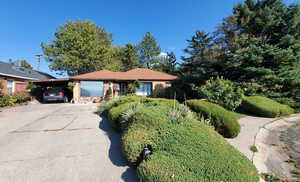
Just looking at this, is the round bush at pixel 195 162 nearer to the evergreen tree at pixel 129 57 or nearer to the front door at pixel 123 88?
the front door at pixel 123 88

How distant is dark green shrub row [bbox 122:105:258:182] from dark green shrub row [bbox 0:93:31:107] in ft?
39.5

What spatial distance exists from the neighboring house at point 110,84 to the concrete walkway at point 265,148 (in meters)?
9.10

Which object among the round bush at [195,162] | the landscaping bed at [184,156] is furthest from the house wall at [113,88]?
the round bush at [195,162]

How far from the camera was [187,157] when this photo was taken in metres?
1.77

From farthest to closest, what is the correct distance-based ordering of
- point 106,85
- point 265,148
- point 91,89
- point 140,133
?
1. point 106,85
2. point 91,89
3. point 265,148
4. point 140,133

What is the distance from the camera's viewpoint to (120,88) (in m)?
13.3

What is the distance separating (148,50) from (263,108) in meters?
27.9

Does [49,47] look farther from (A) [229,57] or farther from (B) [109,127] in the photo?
(A) [229,57]

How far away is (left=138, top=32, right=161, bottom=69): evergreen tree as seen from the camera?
3078 cm

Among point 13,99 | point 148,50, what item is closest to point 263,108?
point 13,99

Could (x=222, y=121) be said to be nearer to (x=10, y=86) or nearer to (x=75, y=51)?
(x=10, y=86)

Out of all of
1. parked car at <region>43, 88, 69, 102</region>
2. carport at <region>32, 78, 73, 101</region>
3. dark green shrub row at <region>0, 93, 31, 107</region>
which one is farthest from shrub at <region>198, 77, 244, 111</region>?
dark green shrub row at <region>0, 93, 31, 107</region>

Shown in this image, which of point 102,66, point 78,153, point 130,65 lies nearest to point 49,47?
point 102,66

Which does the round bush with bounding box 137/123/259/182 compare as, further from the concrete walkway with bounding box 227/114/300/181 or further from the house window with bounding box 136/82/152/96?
the house window with bounding box 136/82/152/96
